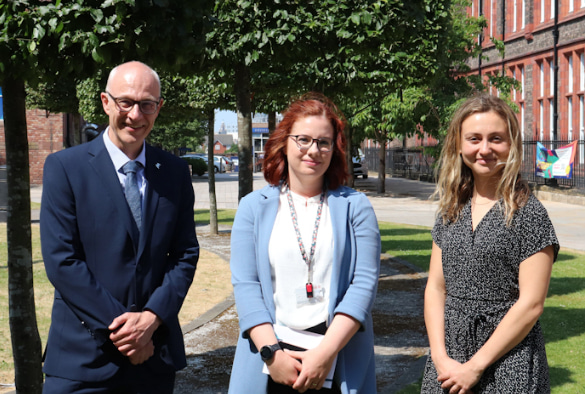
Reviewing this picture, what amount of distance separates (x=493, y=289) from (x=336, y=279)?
0.62m

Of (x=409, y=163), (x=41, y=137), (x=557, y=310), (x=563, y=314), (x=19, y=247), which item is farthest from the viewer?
(x=409, y=163)

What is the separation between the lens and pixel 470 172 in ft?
10.0

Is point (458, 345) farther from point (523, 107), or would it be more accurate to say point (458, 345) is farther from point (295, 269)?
point (523, 107)

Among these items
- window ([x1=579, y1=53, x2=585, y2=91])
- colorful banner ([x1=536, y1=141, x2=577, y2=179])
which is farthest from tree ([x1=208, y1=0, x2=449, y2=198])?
window ([x1=579, y1=53, x2=585, y2=91])

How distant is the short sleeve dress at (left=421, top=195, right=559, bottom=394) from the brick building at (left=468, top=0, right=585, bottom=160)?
2694 cm

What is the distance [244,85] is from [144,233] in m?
5.46

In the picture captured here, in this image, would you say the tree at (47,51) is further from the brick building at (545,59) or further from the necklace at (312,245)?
the brick building at (545,59)

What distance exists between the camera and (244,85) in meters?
8.33

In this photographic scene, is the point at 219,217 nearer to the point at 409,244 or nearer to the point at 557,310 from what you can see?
the point at 409,244

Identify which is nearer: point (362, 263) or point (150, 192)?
point (362, 263)

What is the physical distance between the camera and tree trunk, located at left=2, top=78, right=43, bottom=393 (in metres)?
4.39

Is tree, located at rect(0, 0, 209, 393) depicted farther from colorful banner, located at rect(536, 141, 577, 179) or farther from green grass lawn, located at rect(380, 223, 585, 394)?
colorful banner, located at rect(536, 141, 577, 179)

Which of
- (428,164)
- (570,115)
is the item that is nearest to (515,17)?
(570,115)

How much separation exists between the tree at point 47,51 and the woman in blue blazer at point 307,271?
1419 millimetres
